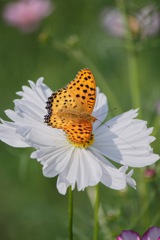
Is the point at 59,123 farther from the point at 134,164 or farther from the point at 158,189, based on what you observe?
the point at 158,189

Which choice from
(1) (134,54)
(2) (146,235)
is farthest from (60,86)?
(2) (146,235)

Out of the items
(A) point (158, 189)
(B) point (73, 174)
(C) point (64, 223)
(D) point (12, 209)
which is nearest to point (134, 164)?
(B) point (73, 174)

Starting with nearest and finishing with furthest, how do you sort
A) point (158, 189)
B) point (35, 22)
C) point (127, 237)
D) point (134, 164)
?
point (127, 237) < point (134, 164) < point (158, 189) < point (35, 22)

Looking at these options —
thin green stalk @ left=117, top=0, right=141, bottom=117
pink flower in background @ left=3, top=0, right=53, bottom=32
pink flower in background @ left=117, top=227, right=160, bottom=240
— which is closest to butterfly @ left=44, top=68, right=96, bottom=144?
pink flower in background @ left=117, top=227, right=160, bottom=240

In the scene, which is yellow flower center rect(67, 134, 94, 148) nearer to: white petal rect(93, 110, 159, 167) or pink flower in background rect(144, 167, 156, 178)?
white petal rect(93, 110, 159, 167)

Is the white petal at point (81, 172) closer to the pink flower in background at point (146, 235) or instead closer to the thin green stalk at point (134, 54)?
the pink flower in background at point (146, 235)
